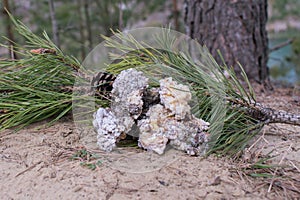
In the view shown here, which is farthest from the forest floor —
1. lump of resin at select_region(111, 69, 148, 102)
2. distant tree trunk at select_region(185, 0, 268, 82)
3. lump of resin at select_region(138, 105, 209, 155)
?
distant tree trunk at select_region(185, 0, 268, 82)

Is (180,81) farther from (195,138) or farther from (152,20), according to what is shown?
(152,20)

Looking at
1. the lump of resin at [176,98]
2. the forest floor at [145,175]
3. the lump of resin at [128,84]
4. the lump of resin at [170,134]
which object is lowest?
the forest floor at [145,175]

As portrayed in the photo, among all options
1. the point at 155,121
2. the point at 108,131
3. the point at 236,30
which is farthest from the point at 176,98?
the point at 236,30

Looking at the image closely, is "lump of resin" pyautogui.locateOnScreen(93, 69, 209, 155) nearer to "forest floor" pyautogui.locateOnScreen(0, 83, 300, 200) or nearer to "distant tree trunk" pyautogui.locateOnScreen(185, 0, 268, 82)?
"forest floor" pyautogui.locateOnScreen(0, 83, 300, 200)

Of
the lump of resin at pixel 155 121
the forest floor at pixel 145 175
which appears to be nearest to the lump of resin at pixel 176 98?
the lump of resin at pixel 155 121

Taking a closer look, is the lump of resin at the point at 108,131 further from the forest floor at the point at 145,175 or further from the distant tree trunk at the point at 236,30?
the distant tree trunk at the point at 236,30
